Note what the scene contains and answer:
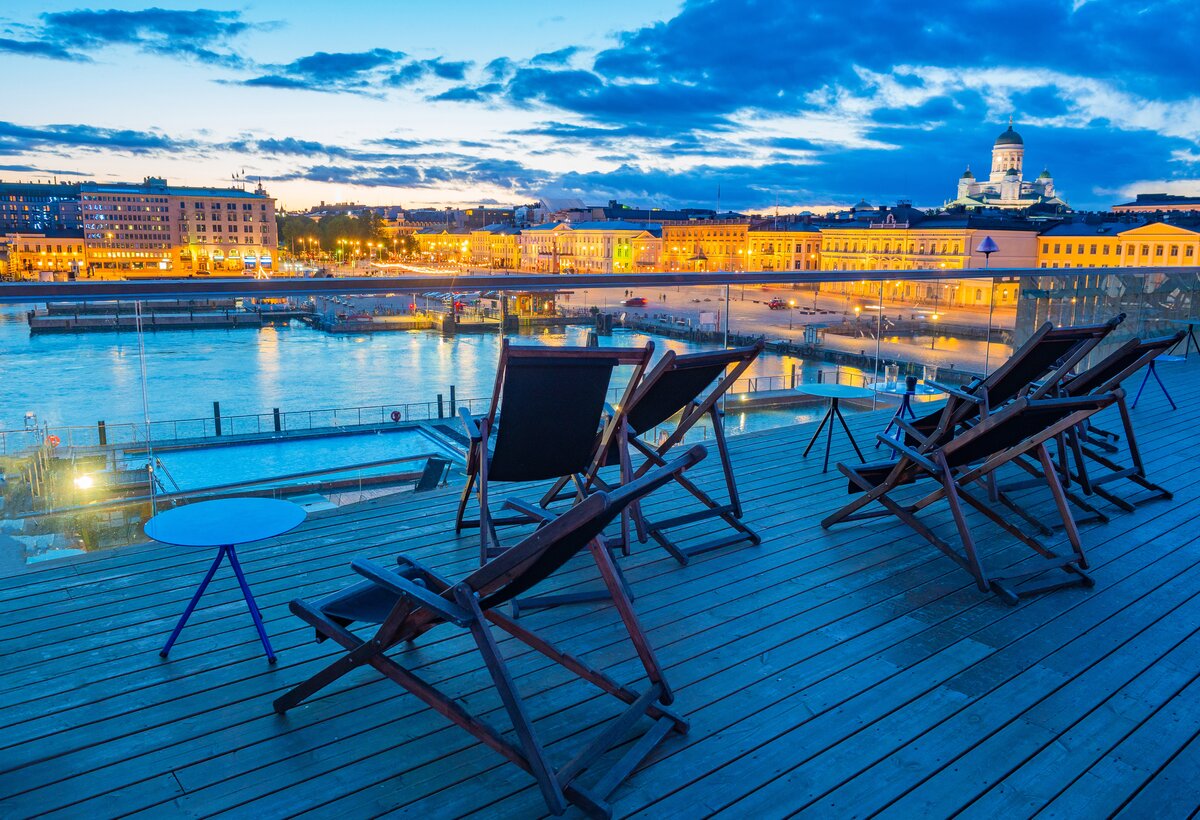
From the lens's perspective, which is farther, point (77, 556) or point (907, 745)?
point (77, 556)

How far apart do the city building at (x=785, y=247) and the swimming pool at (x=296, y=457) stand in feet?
253

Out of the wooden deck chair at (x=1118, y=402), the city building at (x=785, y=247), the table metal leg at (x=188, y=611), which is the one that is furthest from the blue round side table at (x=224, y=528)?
the city building at (x=785, y=247)

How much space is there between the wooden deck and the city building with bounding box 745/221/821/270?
3106 inches

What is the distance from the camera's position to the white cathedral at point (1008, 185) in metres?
110

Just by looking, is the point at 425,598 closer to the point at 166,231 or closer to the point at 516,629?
the point at 516,629

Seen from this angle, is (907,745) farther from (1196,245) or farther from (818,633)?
(1196,245)

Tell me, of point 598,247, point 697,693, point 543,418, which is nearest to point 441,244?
point 598,247

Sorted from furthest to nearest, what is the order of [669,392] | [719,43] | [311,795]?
[719,43] → [669,392] → [311,795]

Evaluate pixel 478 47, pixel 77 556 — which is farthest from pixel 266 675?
pixel 478 47

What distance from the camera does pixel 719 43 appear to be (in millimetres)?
68562

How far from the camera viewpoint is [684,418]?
3.78 meters

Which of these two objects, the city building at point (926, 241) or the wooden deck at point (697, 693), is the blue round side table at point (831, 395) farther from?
the city building at point (926, 241)

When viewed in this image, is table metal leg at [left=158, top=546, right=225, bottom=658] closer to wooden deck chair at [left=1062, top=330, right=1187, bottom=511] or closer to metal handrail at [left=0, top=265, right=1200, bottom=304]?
metal handrail at [left=0, top=265, right=1200, bottom=304]

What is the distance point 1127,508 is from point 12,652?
14.8ft
